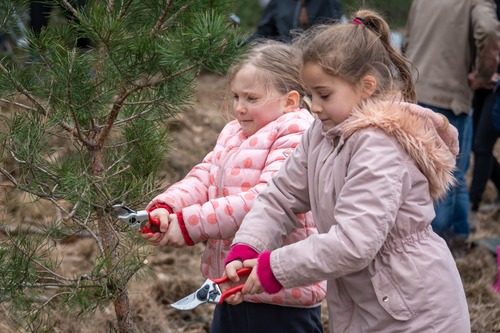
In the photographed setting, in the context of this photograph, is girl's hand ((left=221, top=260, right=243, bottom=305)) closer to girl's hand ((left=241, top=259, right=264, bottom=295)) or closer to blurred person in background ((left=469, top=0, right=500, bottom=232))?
girl's hand ((left=241, top=259, right=264, bottom=295))

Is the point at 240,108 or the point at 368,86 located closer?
the point at 368,86

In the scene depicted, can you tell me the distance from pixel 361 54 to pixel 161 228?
2.54ft

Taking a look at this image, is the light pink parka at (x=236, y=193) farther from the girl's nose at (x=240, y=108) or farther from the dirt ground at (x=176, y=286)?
the dirt ground at (x=176, y=286)

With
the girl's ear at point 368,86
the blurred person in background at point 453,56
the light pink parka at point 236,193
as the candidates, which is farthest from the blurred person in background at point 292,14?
the girl's ear at point 368,86

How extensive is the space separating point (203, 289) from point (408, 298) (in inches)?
20.6

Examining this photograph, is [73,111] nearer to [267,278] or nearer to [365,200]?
[267,278]

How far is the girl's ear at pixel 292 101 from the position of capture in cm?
269

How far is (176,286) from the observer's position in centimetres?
424

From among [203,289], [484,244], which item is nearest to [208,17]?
[203,289]

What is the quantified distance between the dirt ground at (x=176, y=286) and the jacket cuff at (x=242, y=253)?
633 millimetres

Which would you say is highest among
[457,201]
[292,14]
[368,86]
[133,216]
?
[368,86]

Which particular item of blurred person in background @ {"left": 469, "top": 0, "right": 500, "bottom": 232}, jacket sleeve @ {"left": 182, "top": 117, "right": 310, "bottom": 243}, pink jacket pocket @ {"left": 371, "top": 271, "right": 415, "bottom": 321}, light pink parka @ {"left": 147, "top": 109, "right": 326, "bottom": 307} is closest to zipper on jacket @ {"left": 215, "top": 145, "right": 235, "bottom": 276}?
light pink parka @ {"left": 147, "top": 109, "right": 326, "bottom": 307}

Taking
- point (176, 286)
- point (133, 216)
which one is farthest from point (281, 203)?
point (176, 286)

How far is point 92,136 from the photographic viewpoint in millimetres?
2592
